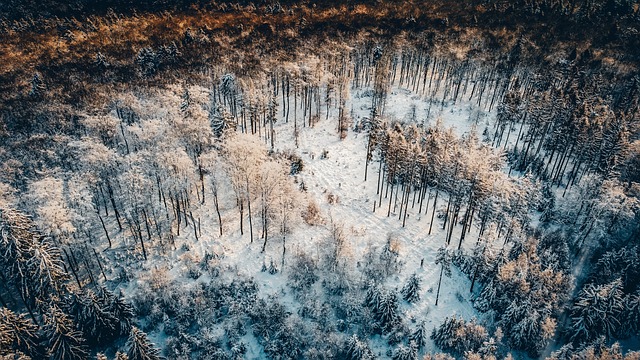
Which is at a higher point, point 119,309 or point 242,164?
point 242,164

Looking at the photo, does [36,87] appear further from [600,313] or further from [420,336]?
[600,313]

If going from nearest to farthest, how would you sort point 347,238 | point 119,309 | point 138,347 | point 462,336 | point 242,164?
point 138,347 → point 462,336 → point 119,309 → point 242,164 → point 347,238

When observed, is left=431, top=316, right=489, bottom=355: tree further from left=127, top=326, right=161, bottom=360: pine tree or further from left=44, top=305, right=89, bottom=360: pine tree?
left=44, top=305, right=89, bottom=360: pine tree

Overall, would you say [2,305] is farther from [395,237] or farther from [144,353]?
[395,237]

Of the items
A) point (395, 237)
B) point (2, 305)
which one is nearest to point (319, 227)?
point (395, 237)

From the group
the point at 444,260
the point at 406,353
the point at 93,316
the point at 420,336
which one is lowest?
the point at 420,336

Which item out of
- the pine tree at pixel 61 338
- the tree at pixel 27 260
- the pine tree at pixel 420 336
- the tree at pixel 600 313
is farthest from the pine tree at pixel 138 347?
the tree at pixel 600 313

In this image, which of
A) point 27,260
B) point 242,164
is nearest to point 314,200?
point 242,164
